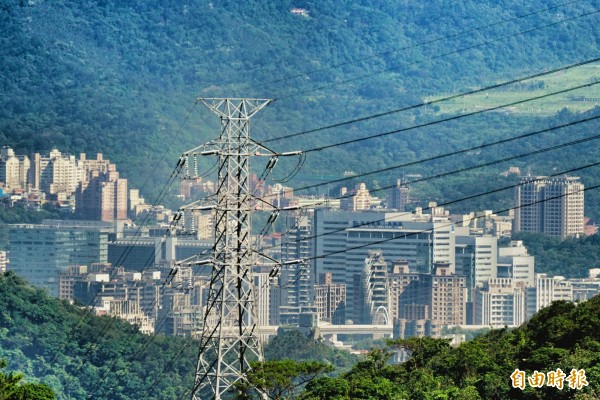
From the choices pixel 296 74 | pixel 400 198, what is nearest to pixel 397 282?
pixel 400 198

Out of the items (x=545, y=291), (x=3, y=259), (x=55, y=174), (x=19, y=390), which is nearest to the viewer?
(x=19, y=390)

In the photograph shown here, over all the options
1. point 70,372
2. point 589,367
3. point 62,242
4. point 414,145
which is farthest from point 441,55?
point 589,367

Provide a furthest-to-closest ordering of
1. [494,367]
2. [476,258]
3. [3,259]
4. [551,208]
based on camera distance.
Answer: [551,208] → [476,258] → [3,259] → [494,367]

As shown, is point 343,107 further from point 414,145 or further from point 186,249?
point 186,249

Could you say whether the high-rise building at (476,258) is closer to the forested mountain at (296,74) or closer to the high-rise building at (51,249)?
the forested mountain at (296,74)

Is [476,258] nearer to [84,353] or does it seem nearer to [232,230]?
[84,353]

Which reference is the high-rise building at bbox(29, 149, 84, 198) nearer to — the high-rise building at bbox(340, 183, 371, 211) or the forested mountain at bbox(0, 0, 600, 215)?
the forested mountain at bbox(0, 0, 600, 215)

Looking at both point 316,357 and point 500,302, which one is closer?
point 316,357
